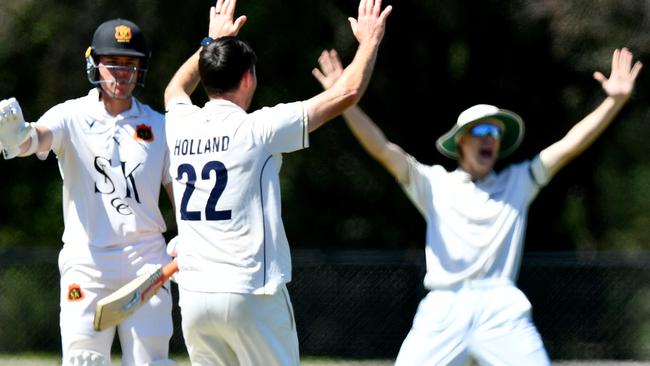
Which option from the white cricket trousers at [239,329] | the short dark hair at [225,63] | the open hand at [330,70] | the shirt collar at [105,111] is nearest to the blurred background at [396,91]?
the shirt collar at [105,111]

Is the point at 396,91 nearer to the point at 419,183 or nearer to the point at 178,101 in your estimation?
the point at 419,183

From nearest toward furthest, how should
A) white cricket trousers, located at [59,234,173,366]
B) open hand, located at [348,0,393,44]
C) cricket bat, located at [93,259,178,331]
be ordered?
1. open hand, located at [348,0,393,44]
2. cricket bat, located at [93,259,178,331]
3. white cricket trousers, located at [59,234,173,366]

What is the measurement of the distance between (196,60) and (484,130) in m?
1.34

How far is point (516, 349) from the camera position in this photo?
5.37m

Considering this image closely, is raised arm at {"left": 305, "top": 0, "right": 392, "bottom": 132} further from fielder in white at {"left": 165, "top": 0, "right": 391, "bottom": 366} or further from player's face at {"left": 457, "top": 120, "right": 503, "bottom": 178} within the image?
player's face at {"left": 457, "top": 120, "right": 503, "bottom": 178}

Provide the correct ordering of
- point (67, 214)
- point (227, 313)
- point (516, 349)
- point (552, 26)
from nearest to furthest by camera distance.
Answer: point (227, 313) → point (516, 349) → point (67, 214) → point (552, 26)

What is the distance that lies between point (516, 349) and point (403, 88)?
7.82m

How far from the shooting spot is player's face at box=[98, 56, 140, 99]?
223 inches

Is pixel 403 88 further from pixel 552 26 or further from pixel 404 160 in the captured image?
pixel 404 160

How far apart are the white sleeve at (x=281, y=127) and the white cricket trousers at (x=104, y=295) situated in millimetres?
1103

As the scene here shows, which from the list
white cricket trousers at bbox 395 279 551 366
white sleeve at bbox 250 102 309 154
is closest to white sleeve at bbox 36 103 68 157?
white sleeve at bbox 250 102 309 154

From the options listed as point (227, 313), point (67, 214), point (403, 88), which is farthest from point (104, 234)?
point (403, 88)

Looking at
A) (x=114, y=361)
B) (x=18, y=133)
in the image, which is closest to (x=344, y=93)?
(x=18, y=133)

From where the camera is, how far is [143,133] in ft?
18.6
